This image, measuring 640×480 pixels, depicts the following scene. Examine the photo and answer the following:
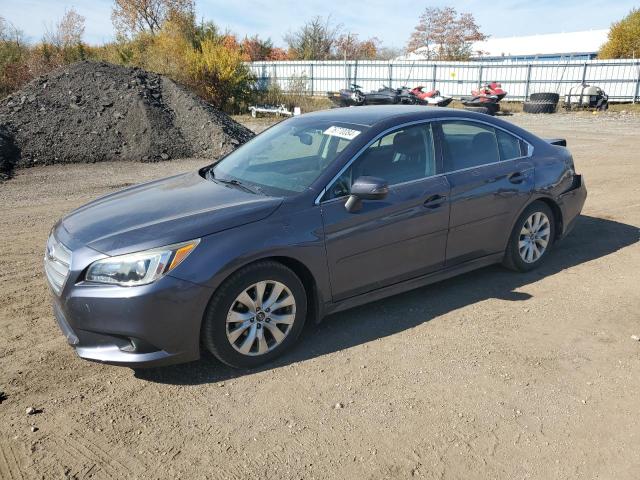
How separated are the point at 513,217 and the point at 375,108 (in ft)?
5.30

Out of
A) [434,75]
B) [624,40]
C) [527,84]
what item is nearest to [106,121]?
[434,75]

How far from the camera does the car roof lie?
15.0ft

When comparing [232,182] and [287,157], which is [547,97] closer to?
[287,157]

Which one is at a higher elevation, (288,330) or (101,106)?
(101,106)

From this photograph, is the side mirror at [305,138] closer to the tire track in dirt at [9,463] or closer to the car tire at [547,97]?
the tire track in dirt at [9,463]

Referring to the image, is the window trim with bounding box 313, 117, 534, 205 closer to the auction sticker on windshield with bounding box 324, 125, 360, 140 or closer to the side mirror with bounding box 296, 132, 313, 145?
the auction sticker on windshield with bounding box 324, 125, 360, 140


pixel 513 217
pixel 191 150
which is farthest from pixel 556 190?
pixel 191 150

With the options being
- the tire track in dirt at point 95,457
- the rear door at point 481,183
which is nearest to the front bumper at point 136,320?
the tire track in dirt at point 95,457

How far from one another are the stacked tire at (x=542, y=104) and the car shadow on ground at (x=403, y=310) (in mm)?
20609

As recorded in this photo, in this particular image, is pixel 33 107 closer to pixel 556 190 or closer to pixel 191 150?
pixel 191 150

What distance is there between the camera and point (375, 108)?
5.02 metres

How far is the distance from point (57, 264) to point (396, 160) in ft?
8.51

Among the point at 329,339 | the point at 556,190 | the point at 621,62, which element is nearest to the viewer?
the point at 329,339

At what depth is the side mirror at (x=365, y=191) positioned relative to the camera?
3.87 m
